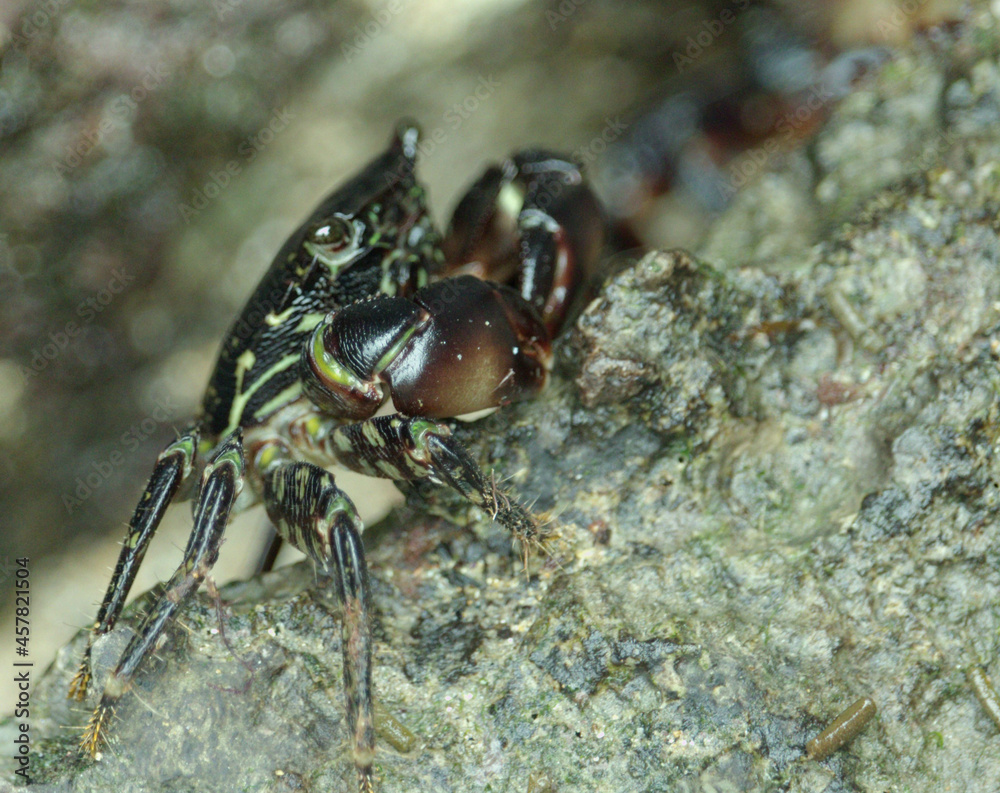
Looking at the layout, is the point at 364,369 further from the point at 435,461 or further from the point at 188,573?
the point at 188,573

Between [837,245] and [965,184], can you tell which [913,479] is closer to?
[837,245]

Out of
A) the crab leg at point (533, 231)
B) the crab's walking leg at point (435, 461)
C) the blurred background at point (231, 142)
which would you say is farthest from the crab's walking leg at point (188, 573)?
the blurred background at point (231, 142)

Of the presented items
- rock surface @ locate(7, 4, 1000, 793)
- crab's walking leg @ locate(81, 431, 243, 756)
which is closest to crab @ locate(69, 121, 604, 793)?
crab's walking leg @ locate(81, 431, 243, 756)

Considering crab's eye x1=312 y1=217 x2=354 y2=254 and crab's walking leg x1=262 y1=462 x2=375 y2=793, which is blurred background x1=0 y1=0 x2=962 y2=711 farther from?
crab's walking leg x1=262 y1=462 x2=375 y2=793

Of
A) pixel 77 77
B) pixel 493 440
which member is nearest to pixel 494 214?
pixel 493 440

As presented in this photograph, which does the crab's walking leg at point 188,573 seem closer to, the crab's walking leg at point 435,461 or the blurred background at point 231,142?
the crab's walking leg at point 435,461

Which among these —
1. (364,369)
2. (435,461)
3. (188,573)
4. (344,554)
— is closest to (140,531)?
(188,573)

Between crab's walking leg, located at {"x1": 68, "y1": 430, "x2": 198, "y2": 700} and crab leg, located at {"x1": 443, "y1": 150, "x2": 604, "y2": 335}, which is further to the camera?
crab leg, located at {"x1": 443, "y1": 150, "x2": 604, "y2": 335}

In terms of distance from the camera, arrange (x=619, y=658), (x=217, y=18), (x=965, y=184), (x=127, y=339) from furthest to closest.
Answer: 1. (x=127, y=339)
2. (x=217, y=18)
3. (x=965, y=184)
4. (x=619, y=658)
